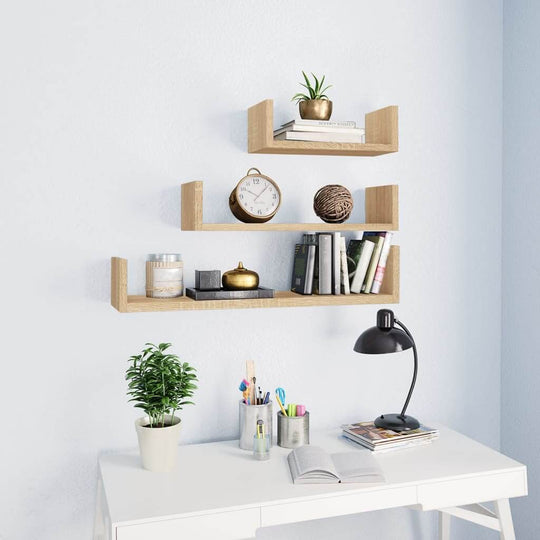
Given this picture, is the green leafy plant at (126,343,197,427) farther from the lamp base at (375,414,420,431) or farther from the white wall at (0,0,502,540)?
the lamp base at (375,414,420,431)

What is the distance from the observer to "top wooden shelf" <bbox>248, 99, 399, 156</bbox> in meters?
1.90

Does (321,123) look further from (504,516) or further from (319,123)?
(504,516)

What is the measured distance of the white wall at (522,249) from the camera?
7.40 ft

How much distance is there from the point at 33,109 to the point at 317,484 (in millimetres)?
1320

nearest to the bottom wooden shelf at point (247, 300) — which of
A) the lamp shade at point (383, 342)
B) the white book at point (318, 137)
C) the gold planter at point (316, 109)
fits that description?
the lamp shade at point (383, 342)

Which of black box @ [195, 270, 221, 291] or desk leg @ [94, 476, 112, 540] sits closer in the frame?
desk leg @ [94, 476, 112, 540]

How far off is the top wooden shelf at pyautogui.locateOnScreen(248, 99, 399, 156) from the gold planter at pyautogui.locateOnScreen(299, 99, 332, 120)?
9 cm

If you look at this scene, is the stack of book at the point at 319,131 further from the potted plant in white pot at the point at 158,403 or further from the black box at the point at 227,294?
the potted plant in white pot at the point at 158,403

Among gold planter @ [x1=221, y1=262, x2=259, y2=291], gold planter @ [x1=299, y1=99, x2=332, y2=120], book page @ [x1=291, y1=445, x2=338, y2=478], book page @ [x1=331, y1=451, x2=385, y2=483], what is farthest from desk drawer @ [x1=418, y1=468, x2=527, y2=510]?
gold planter @ [x1=299, y1=99, x2=332, y2=120]

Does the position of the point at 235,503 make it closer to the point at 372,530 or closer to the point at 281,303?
the point at 281,303

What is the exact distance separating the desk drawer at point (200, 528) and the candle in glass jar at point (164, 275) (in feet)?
2.13

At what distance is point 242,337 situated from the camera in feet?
6.91

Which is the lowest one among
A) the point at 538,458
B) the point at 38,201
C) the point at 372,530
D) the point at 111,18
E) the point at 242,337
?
the point at 372,530

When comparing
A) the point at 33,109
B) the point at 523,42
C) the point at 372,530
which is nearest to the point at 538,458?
the point at 372,530
